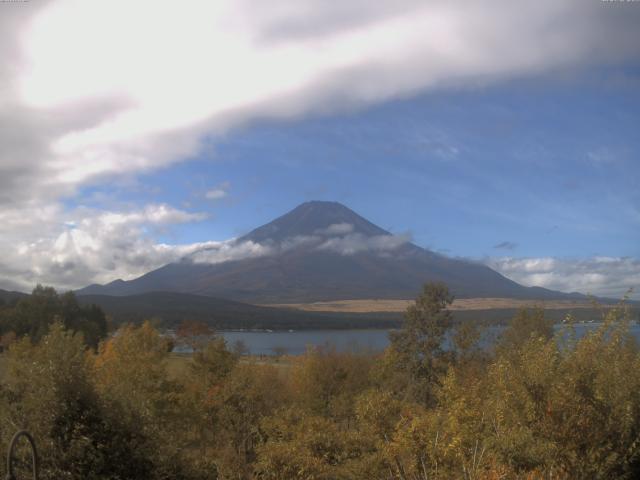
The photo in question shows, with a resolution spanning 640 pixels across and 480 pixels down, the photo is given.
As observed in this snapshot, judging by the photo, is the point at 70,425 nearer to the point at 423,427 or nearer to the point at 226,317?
the point at 423,427

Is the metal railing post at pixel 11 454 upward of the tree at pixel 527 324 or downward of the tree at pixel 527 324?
upward

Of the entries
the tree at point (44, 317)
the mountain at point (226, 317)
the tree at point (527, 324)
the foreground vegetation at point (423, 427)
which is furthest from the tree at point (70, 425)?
the mountain at point (226, 317)

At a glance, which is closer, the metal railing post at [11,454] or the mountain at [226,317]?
the metal railing post at [11,454]

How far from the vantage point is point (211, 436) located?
36.9 meters

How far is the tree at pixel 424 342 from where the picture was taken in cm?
4244

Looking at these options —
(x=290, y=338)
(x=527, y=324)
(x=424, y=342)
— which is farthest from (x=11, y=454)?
(x=290, y=338)

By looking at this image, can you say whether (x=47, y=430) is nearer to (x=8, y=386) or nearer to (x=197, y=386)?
(x=8, y=386)

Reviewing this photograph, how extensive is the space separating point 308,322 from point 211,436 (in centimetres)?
15078

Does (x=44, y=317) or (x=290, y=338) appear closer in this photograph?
(x=44, y=317)

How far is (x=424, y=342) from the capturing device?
144 ft

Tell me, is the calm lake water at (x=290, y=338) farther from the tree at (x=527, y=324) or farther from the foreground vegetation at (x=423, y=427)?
the foreground vegetation at (x=423, y=427)

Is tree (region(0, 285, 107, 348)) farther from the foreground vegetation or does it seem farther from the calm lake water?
the foreground vegetation

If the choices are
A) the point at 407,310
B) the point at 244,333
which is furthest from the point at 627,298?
the point at 244,333

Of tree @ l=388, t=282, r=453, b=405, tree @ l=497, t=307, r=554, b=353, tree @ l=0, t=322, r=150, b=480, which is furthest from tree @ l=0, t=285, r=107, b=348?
tree @ l=0, t=322, r=150, b=480
